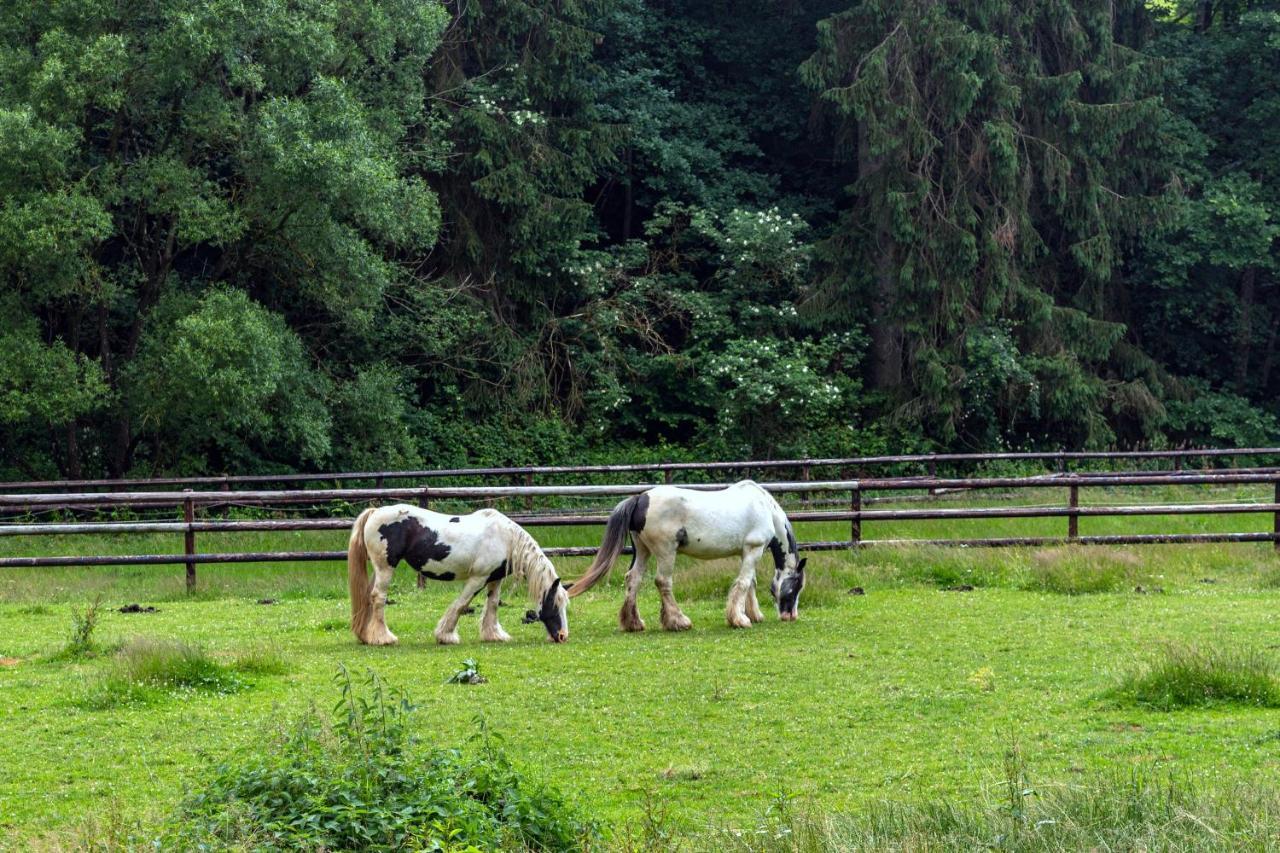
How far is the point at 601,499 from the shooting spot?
2330cm

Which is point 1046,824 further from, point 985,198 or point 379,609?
point 985,198

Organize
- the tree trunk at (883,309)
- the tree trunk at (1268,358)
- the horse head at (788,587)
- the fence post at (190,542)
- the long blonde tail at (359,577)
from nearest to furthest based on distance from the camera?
the long blonde tail at (359,577)
the horse head at (788,587)
the fence post at (190,542)
the tree trunk at (883,309)
the tree trunk at (1268,358)

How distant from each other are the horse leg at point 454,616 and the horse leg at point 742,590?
208 centimetres

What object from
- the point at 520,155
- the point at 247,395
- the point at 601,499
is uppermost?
the point at 520,155

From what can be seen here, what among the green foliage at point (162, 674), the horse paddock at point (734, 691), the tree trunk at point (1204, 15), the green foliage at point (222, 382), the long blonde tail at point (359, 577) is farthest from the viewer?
the tree trunk at point (1204, 15)

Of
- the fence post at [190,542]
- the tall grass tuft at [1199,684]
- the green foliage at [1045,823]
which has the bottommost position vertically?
the fence post at [190,542]

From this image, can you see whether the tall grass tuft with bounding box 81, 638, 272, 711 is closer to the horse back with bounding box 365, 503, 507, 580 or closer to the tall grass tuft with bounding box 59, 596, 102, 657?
the tall grass tuft with bounding box 59, 596, 102, 657

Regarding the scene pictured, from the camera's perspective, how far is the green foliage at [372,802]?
5.65m

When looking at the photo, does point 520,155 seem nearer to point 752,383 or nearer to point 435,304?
point 435,304

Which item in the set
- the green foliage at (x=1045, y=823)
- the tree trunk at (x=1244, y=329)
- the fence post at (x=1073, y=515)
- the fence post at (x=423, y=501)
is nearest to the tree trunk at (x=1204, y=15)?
the tree trunk at (x=1244, y=329)

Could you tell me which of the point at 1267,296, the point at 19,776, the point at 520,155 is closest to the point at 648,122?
the point at 520,155

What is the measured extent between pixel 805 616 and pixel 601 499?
10732mm

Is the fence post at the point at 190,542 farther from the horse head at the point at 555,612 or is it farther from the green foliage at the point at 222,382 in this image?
the green foliage at the point at 222,382

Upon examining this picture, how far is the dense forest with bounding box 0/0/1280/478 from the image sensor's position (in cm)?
2177
